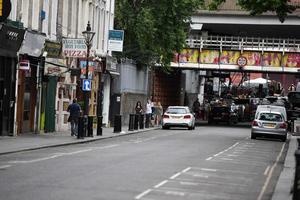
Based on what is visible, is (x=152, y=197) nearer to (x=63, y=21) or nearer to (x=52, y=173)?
(x=52, y=173)

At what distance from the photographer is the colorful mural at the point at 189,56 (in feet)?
216

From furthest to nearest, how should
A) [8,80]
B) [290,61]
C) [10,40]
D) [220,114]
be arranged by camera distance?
1. [220,114]
2. [290,61]
3. [8,80]
4. [10,40]

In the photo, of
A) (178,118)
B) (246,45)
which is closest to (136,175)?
(178,118)

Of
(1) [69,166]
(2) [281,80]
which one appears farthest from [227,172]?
(2) [281,80]

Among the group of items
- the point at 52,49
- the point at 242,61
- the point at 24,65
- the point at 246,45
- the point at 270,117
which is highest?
the point at 246,45

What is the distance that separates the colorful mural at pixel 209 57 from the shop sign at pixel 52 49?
93.0ft

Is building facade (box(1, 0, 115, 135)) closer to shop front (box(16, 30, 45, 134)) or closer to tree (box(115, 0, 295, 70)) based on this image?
shop front (box(16, 30, 45, 134))

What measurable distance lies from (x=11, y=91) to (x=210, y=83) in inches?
2976

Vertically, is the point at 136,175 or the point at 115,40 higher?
the point at 115,40

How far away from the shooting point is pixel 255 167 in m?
22.6

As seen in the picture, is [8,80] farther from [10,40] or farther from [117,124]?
[117,124]

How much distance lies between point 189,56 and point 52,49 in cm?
2904

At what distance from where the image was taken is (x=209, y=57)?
65875 mm

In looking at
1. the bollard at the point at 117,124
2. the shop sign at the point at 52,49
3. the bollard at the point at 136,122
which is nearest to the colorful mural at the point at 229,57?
the bollard at the point at 136,122
